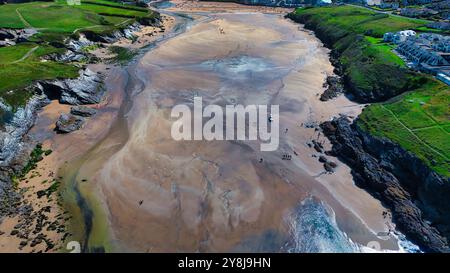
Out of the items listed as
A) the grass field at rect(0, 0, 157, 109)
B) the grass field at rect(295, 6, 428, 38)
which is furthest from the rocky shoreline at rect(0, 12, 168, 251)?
the grass field at rect(295, 6, 428, 38)

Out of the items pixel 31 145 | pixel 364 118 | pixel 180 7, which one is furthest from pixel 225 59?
pixel 180 7

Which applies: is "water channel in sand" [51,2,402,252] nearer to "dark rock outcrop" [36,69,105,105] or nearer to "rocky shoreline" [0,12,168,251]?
"rocky shoreline" [0,12,168,251]

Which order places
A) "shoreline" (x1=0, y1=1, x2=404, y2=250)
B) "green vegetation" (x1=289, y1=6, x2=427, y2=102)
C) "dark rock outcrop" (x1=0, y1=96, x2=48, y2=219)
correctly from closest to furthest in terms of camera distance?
1. "shoreline" (x1=0, y1=1, x2=404, y2=250)
2. "dark rock outcrop" (x1=0, y1=96, x2=48, y2=219)
3. "green vegetation" (x1=289, y1=6, x2=427, y2=102)

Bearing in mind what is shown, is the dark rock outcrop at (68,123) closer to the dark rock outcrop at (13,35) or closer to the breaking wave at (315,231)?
the breaking wave at (315,231)

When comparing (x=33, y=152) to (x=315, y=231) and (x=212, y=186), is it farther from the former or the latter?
(x=315, y=231)

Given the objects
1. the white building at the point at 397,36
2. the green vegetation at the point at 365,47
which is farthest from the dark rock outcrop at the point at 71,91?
the white building at the point at 397,36

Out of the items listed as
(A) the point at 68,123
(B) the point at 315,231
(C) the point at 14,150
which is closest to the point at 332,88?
(B) the point at 315,231
